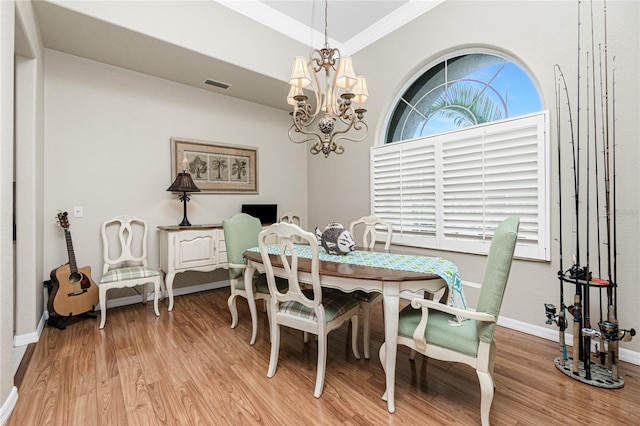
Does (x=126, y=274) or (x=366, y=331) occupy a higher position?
(x=126, y=274)

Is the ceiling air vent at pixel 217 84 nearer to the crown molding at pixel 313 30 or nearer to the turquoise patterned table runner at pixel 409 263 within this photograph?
the crown molding at pixel 313 30

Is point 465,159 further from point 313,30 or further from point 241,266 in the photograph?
point 313,30

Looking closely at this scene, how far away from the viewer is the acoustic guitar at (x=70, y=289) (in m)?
2.62

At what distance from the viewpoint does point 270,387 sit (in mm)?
1785

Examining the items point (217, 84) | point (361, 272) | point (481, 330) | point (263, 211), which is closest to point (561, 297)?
point (481, 330)

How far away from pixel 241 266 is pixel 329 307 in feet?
3.27

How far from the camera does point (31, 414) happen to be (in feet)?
5.08

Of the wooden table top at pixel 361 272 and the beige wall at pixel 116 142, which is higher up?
the beige wall at pixel 116 142

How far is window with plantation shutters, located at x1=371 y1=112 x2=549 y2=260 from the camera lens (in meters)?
2.43

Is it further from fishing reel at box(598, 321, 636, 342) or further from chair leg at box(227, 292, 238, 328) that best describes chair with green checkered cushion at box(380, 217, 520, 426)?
chair leg at box(227, 292, 238, 328)

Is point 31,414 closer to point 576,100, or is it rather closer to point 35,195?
point 35,195

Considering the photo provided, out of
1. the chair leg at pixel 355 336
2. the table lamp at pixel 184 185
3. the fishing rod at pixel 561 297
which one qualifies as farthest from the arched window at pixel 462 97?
the table lamp at pixel 184 185

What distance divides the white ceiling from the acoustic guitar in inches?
66.8

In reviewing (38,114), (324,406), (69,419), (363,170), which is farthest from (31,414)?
(363,170)
